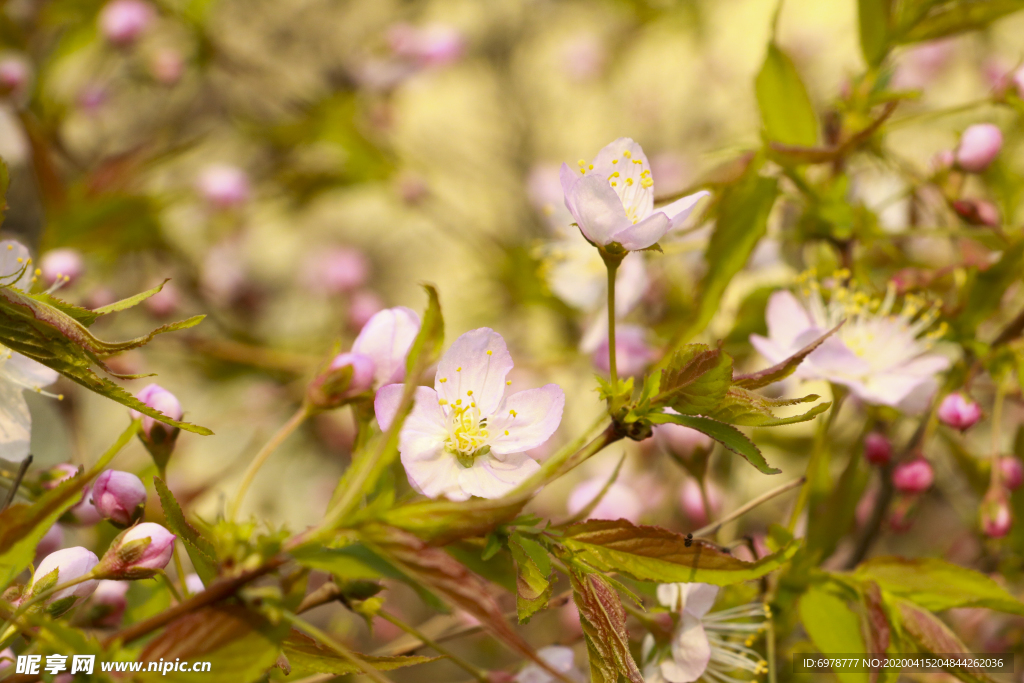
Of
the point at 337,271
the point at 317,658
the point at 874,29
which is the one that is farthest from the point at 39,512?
the point at 337,271

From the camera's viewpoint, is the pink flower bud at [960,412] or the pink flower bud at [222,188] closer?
the pink flower bud at [960,412]

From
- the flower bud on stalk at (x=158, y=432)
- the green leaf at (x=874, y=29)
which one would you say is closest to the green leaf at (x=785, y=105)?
the green leaf at (x=874, y=29)

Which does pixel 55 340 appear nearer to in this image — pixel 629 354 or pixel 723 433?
pixel 723 433

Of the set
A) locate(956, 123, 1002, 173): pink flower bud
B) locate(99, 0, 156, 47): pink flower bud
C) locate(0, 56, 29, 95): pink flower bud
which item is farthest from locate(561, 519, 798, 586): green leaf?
locate(99, 0, 156, 47): pink flower bud

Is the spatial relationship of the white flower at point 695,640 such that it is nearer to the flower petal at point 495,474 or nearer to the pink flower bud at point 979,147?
the flower petal at point 495,474

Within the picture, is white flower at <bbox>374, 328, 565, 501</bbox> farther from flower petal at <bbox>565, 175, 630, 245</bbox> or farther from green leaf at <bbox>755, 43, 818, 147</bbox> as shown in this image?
green leaf at <bbox>755, 43, 818, 147</bbox>

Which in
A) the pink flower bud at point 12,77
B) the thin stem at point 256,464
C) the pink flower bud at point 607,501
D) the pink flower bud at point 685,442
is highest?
the pink flower bud at point 12,77
